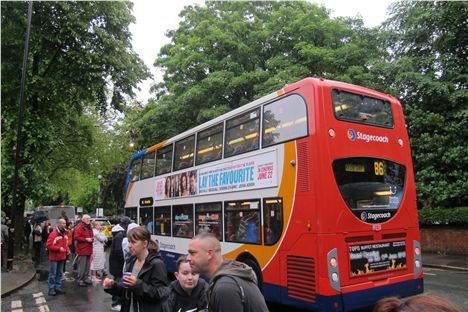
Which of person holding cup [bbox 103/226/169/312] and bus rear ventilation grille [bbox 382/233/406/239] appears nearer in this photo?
person holding cup [bbox 103/226/169/312]

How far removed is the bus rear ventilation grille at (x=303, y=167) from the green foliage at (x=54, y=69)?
11292 millimetres

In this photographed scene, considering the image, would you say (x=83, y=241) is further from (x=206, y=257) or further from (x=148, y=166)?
(x=206, y=257)

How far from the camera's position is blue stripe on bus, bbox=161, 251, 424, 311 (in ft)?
20.8

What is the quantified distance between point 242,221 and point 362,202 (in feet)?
8.39

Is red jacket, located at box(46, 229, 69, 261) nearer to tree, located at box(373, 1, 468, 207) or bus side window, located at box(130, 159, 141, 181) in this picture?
bus side window, located at box(130, 159, 141, 181)

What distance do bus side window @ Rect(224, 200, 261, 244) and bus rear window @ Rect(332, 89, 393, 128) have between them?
2366 mm

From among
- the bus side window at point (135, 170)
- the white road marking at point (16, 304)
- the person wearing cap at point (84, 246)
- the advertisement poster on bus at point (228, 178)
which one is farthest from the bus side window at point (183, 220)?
the white road marking at point (16, 304)

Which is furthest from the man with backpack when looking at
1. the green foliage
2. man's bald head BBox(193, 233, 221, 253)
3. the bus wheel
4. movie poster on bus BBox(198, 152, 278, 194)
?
man's bald head BBox(193, 233, 221, 253)

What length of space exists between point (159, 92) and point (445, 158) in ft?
50.0

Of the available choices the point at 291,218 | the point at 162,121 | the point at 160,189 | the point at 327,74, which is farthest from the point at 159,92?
the point at 291,218

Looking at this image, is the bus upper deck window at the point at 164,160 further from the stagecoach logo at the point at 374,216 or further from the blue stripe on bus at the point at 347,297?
the stagecoach logo at the point at 374,216

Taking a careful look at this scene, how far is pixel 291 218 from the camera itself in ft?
23.5

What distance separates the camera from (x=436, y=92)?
16.5m

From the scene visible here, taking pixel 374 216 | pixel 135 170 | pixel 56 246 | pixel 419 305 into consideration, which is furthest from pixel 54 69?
pixel 419 305
